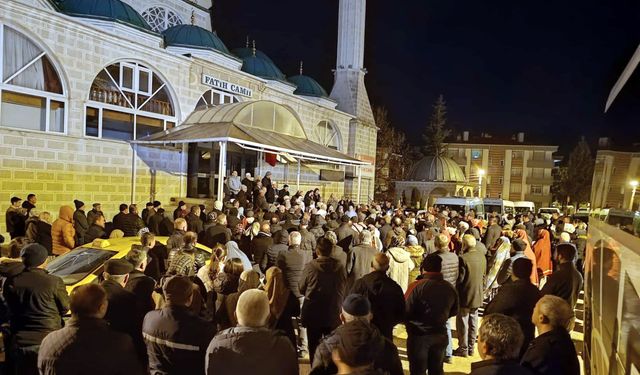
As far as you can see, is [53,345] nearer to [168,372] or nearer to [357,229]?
[168,372]

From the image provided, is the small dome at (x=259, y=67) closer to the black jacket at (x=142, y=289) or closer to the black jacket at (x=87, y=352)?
the black jacket at (x=142, y=289)

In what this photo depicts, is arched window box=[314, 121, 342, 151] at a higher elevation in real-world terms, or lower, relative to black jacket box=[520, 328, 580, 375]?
higher

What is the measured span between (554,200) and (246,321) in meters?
74.4

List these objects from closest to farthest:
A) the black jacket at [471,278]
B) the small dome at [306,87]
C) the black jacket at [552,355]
Result: the black jacket at [552,355]
the black jacket at [471,278]
the small dome at [306,87]

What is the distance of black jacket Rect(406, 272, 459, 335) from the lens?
4.93m

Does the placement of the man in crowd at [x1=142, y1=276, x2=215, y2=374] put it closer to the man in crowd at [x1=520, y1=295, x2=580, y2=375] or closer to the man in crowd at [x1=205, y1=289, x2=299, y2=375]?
the man in crowd at [x1=205, y1=289, x2=299, y2=375]

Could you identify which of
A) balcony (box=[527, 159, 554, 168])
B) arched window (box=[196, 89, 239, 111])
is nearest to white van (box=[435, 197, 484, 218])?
arched window (box=[196, 89, 239, 111])

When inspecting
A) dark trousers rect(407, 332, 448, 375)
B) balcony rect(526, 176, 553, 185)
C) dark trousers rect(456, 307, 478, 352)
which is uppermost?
balcony rect(526, 176, 553, 185)

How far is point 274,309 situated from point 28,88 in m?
12.8

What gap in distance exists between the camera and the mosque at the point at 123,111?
1367 centimetres

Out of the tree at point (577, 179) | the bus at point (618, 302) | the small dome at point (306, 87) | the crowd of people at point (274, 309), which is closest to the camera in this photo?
the bus at point (618, 302)

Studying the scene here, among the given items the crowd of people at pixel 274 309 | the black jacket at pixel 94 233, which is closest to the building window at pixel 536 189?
the crowd of people at pixel 274 309

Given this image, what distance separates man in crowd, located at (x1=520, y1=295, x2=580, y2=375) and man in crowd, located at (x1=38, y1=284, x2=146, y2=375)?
8.88 ft

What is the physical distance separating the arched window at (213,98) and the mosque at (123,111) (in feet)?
0.14
